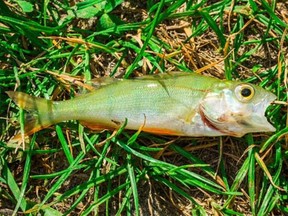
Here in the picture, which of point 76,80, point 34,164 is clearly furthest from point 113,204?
point 76,80

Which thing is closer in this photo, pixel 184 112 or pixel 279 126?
pixel 184 112

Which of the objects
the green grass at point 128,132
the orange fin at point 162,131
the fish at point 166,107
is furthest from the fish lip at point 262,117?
the orange fin at point 162,131

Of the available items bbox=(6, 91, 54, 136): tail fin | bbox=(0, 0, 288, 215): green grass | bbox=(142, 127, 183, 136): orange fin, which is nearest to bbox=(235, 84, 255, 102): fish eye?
bbox=(0, 0, 288, 215): green grass

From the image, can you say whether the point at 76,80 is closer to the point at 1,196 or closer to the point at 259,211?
the point at 1,196

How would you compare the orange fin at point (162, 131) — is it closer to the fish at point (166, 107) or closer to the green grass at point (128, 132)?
the fish at point (166, 107)

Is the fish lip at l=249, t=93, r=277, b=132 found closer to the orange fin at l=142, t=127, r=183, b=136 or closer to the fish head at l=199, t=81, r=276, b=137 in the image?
the fish head at l=199, t=81, r=276, b=137

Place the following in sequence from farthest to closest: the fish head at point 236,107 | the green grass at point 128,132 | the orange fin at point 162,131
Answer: the green grass at point 128,132
the orange fin at point 162,131
the fish head at point 236,107
